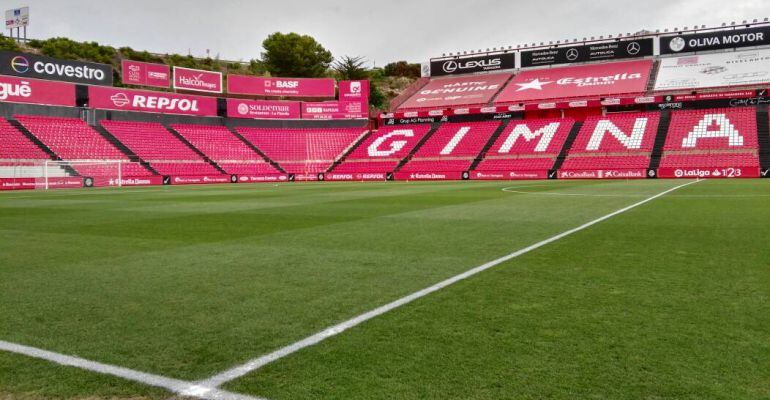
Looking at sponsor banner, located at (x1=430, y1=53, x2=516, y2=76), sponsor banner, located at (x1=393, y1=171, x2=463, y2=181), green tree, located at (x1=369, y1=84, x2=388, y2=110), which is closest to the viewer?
sponsor banner, located at (x1=393, y1=171, x2=463, y2=181)

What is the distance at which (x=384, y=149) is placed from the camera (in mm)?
52562

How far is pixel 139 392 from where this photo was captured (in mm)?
2799

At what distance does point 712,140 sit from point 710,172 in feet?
20.6

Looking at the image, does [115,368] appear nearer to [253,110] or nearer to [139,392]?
[139,392]

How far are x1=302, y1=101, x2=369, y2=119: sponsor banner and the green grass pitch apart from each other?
49.0 m

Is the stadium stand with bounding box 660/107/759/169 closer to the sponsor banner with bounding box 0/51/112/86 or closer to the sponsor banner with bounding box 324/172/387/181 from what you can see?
the sponsor banner with bounding box 324/172/387/181

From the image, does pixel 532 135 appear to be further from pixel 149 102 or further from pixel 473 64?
pixel 149 102

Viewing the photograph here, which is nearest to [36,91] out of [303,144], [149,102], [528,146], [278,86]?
[149,102]

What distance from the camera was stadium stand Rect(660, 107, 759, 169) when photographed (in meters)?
37.8

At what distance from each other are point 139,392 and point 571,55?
204 ft

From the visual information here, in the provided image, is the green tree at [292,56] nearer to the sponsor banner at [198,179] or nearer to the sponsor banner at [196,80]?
the sponsor banner at [196,80]

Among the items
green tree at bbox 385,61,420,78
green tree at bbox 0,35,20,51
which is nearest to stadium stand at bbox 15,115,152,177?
green tree at bbox 0,35,20,51

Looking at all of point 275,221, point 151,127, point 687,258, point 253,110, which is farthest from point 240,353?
point 253,110

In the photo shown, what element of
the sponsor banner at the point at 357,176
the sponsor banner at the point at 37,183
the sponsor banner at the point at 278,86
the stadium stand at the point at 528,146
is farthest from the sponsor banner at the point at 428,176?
the sponsor banner at the point at 37,183
